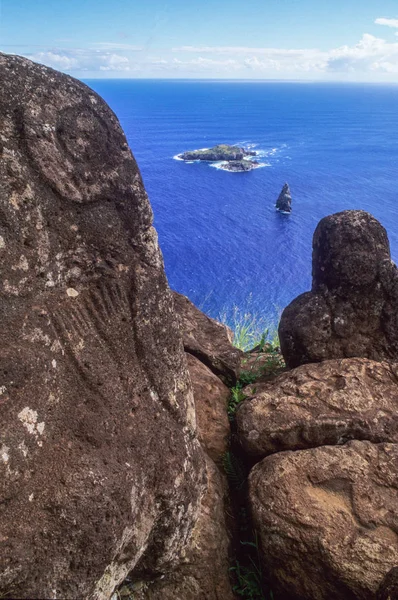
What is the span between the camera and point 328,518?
4332mm

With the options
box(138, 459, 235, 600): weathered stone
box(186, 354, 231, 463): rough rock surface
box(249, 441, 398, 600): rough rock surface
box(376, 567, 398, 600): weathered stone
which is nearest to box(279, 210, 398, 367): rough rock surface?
box(186, 354, 231, 463): rough rock surface

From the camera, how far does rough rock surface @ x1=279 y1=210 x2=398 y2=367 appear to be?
6.37m

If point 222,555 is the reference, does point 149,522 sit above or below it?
above

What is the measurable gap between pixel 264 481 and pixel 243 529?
62cm

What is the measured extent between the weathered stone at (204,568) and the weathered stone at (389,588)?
56.5 inches

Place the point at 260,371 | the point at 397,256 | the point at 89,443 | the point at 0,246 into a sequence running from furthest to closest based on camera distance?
the point at 397,256
the point at 260,371
the point at 89,443
the point at 0,246

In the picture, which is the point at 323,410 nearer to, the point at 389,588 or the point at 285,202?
the point at 389,588

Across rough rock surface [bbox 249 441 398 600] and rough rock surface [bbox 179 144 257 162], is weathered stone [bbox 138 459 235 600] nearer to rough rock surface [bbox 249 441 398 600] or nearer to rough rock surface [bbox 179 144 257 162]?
rough rock surface [bbox 249 441 398 600]

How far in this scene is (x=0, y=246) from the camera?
3.18 metres

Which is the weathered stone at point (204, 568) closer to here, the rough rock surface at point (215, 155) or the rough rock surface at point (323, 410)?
the rough rock surface at point (323, 410)

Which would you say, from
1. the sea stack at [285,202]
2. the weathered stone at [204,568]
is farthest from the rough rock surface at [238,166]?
the weathered stone at [204,568]

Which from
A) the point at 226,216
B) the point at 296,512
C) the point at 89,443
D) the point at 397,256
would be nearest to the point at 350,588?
the point at 296,512

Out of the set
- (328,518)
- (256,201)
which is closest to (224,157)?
(256,201)

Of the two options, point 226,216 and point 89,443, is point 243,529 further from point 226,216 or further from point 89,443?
point 226,216
